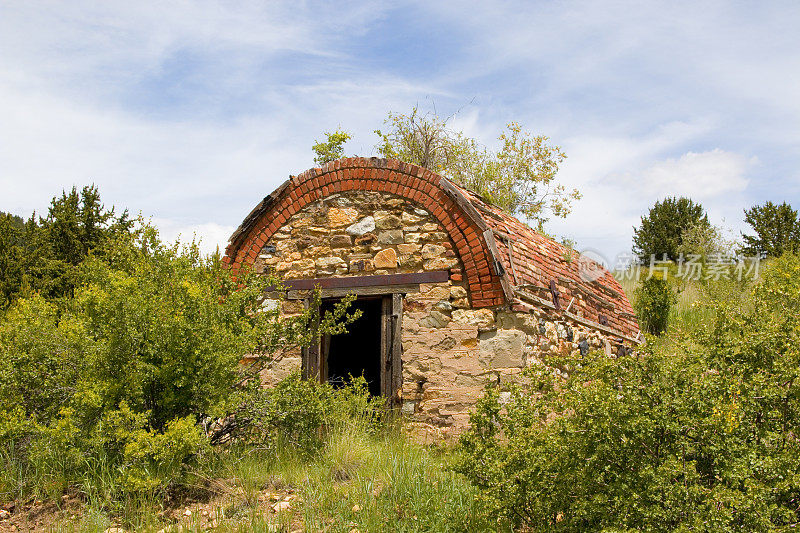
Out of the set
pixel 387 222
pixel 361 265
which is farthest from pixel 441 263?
pixel 361 265

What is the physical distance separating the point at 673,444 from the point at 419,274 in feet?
16.8

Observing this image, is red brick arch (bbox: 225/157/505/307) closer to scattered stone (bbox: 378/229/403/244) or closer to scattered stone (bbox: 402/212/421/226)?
scattered stone (bbox: 402/212/421/226)

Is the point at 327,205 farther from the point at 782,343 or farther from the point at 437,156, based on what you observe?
the point at 437,156

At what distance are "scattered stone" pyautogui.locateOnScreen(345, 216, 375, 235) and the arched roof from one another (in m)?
0.45

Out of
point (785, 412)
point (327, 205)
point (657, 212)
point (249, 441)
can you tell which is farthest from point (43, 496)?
point (657, 212)

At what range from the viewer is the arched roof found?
8617 mm

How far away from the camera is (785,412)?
4203 mm

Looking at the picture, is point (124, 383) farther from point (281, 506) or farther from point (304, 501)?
point (304, 501)

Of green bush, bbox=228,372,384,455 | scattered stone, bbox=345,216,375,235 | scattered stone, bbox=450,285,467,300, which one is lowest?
green bush, bbox=228,372,384,455

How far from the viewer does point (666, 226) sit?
3105 cm

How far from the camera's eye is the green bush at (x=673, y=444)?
3889mm

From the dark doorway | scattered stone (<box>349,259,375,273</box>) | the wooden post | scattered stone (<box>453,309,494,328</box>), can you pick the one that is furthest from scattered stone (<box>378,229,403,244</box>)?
the dark doorway

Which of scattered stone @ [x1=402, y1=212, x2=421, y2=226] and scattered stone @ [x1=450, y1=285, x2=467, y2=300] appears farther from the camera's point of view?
scattered stone @ [x1=402, y1=212, x2=421, y2=226]

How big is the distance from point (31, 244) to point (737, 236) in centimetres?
2553
